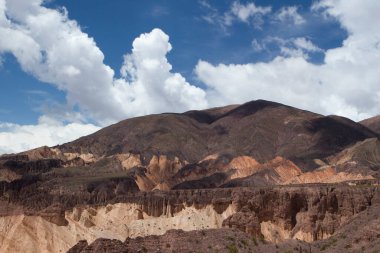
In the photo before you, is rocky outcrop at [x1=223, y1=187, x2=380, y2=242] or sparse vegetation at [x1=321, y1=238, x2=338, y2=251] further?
rocky outcrop at [x1=223, y1=187, x2=380, y2=242]

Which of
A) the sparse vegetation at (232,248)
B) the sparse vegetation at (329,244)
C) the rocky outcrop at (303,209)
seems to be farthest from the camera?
the rocky outcrop at (303,209)

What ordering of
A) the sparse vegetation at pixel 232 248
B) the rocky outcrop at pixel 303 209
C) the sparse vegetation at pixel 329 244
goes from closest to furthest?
the sparse vegetation at pixel 232 248
the sparse vegetation at pixel 329 244
the rocky outcrop at pixel 303 209

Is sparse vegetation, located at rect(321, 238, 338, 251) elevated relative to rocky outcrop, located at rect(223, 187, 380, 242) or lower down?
lower down

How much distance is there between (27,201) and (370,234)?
84.2 meters

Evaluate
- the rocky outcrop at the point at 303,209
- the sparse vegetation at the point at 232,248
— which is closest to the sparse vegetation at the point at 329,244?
the sparse vegetation at the point at 232,248

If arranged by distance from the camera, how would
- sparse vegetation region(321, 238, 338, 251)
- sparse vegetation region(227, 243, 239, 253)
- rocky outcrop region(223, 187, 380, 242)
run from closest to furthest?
sparse vegetation region(227, 243, 239, 253)
sparse vegetation region(321, 238, 338, 251)
rocky outcrop region(223, 187, 380, 242)

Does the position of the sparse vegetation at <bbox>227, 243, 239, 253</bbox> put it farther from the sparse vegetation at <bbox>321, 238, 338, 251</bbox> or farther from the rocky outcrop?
the rocky outcrop

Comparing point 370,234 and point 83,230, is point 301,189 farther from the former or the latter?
point 370,234

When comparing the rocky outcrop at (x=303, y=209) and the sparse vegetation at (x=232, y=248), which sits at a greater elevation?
the rocky outcrop at (x=303, y=209)

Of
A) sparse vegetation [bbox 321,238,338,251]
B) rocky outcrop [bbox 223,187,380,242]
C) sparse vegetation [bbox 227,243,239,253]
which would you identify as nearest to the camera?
sparse vegetation [bbox 227,243,239,253]

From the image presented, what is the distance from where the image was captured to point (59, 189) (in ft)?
481

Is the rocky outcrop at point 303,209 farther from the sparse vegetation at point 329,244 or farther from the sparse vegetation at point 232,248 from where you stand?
the sparse vegetation at point 232,248

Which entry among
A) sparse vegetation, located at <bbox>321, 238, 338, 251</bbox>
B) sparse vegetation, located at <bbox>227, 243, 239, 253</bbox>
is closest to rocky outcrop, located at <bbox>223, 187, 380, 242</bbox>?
sparse vegetation, located at <bbox>321, 238, 338, 251</bbox>

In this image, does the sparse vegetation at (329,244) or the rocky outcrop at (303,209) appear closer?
the sparse vegetation at (329,244)
